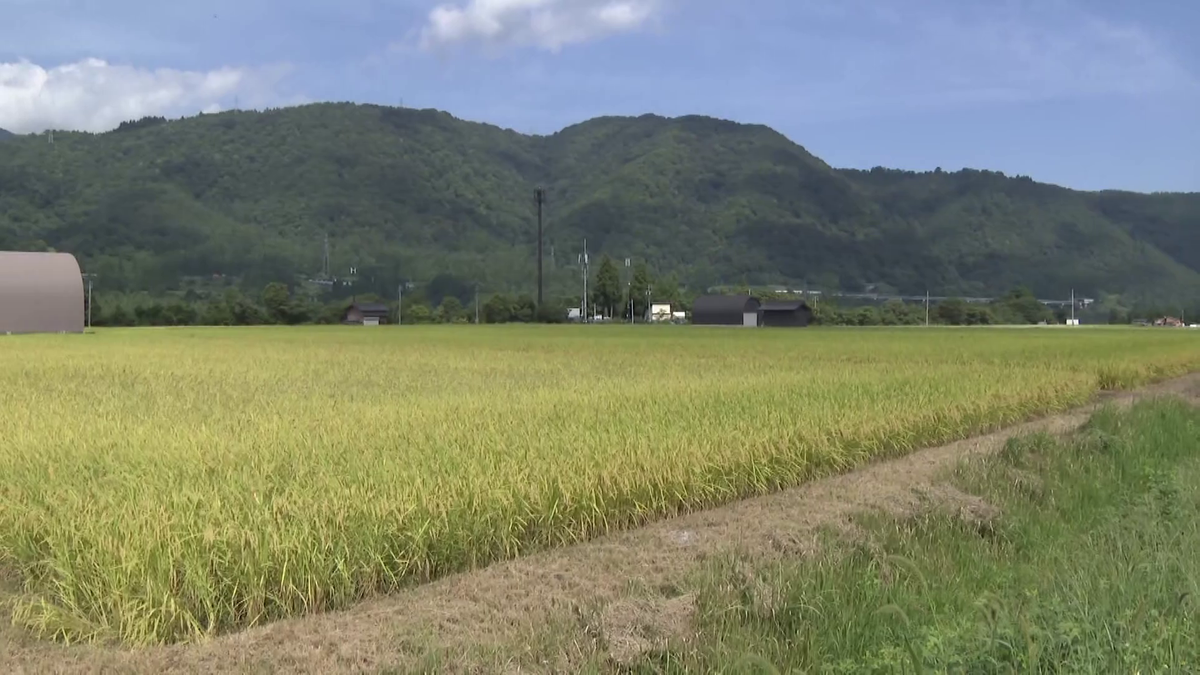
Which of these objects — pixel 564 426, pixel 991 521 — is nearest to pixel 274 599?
pixel 564 426

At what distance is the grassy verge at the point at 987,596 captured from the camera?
324 centimetres

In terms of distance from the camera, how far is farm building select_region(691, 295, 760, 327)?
84.9 meters

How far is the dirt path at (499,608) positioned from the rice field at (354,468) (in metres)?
0.22

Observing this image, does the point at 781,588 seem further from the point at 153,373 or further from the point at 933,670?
the point at 153,373

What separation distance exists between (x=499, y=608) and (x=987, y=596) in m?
2.22

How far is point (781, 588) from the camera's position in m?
4.34

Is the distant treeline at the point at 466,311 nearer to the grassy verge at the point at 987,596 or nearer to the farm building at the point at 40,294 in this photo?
the farm building at the point at 40,294

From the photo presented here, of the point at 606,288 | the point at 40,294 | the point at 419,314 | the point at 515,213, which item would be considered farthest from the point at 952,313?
the point at 40,294

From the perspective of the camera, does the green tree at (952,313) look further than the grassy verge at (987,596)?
Yes

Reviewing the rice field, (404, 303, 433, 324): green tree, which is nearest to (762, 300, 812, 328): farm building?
(404, 303, 433, 324): green tree

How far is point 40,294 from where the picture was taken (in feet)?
131

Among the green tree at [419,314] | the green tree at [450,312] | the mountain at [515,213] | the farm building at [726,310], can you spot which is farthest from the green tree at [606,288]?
the green tree at [419,314]

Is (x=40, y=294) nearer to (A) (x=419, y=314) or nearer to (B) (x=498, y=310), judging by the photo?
(B) (x=498, y=310)

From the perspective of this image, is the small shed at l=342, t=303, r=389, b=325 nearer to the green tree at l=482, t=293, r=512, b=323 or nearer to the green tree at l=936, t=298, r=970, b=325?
the green tree at l=482, t=293, r=512, b=323
